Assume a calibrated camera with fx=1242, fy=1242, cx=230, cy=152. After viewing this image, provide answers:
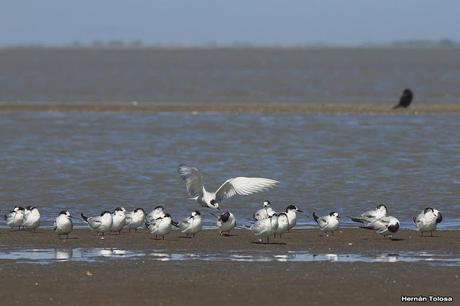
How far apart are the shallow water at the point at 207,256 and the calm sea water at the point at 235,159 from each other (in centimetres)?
406

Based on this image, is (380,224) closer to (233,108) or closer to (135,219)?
(135,219)

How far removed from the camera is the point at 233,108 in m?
46.1

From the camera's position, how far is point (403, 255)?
16609 mm

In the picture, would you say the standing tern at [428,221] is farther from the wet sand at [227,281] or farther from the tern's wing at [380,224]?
the wet sand at [227,281]

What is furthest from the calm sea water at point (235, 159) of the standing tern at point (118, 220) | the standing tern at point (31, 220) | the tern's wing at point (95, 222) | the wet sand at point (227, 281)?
the wet sand at point (227, 281)

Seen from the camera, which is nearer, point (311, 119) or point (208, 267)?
point (208, 267)

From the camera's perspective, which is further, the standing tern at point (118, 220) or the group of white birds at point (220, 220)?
the standing tern at point (118, 220)

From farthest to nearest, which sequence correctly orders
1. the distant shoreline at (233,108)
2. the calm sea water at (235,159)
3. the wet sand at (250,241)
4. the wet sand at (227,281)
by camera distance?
1. the distant shoreline at (233,108)
2. the calm sea water at (235,159)
3. the wet sand at (250,241)
4. the wet sand at (227,281)

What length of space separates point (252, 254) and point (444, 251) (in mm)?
2629

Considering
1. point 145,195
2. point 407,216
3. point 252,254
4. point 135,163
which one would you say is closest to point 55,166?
point 135,163

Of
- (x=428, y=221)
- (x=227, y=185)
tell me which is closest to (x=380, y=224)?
(x=428, y=221)

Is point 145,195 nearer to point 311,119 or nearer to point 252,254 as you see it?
point 252,254

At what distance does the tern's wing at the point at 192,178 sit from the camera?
19.8 meters

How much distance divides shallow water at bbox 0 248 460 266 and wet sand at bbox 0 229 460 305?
1.09 ft
